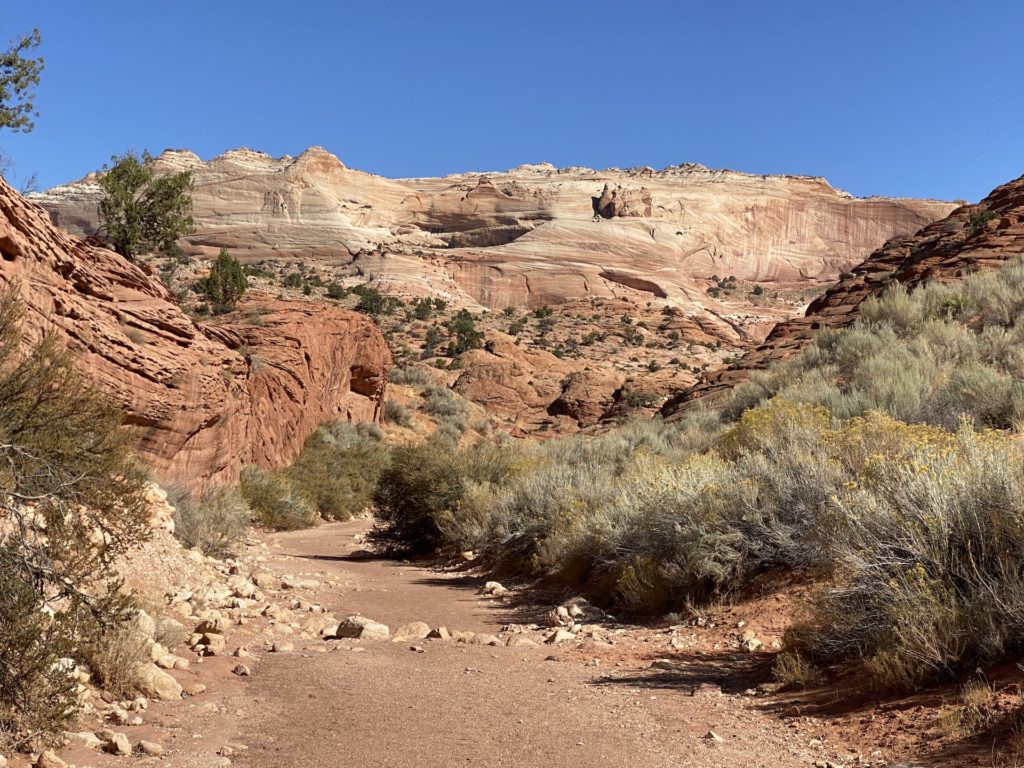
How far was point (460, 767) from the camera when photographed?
423 centimetres

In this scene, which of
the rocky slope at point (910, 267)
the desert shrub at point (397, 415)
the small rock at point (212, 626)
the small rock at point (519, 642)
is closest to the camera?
the small rock at point (212, 626)

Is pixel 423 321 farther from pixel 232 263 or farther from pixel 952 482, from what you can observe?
pixel 952 482

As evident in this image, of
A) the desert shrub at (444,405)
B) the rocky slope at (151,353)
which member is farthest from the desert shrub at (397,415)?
the rocky slope at (151,353)

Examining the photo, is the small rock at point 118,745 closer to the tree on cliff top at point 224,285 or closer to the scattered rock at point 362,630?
the scattered rock at point 362,630

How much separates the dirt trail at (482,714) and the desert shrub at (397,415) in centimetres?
2662

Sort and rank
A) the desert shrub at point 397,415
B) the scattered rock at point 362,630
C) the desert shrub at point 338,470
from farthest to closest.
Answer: the desert shrub at point 397,415 → the desert shrub at point 338,470 → the scattered rock at point 362,630

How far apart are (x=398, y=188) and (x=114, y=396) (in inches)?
3358

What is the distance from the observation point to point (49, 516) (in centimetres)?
483

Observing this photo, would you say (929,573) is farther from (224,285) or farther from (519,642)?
(224,285)

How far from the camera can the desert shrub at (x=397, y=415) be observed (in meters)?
33.8

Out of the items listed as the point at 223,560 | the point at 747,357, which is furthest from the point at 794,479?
the point at 747,357

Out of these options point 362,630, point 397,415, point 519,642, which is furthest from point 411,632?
point 397,415

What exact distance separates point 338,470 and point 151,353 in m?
11.5

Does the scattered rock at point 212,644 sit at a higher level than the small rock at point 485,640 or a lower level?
higher
